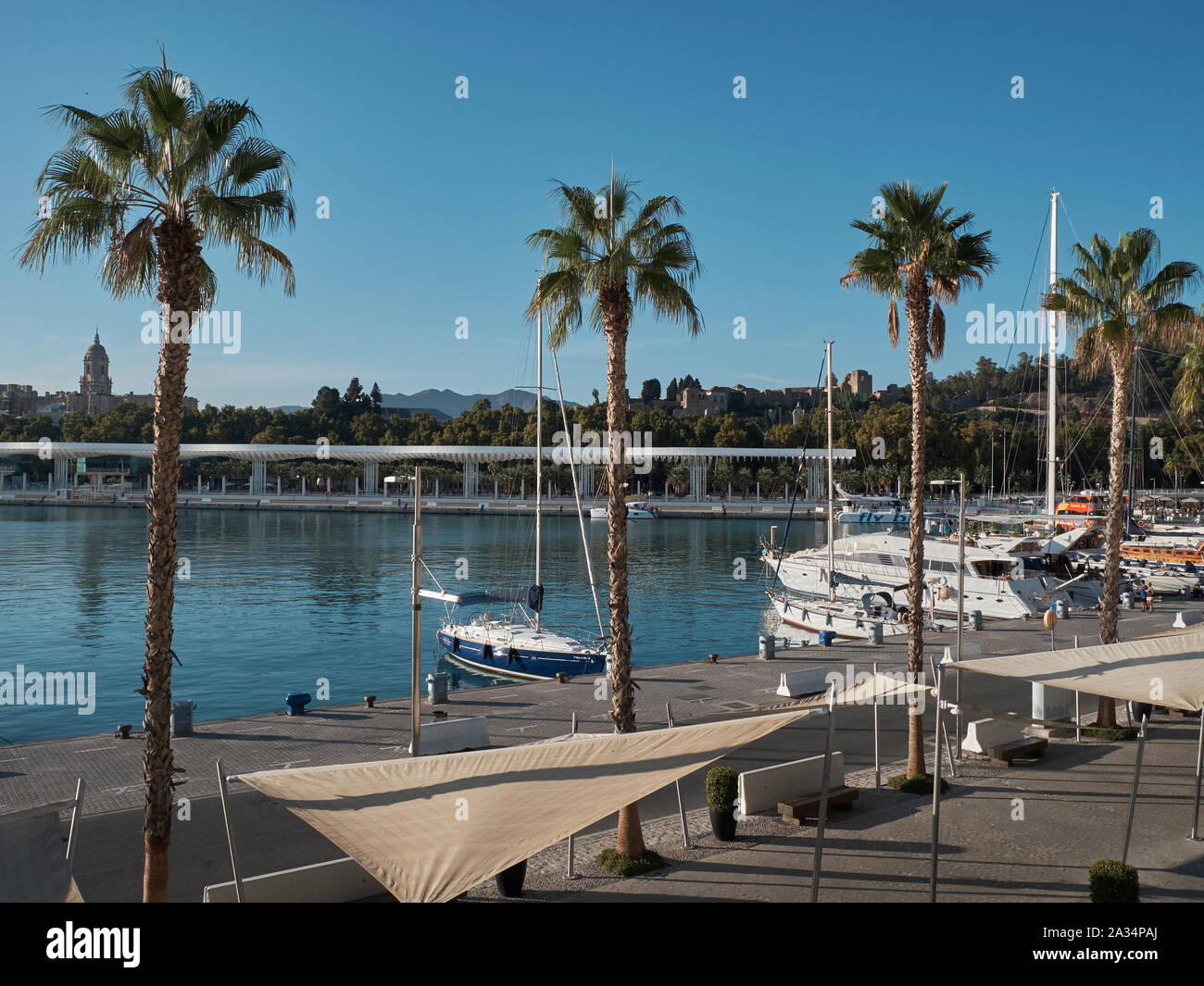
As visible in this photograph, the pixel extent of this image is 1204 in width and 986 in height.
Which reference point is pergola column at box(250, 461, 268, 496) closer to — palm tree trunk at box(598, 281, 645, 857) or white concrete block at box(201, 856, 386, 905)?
palm tree trunk at box(598, 281, 645, 857)

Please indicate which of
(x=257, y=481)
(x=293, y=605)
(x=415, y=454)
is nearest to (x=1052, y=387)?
(x=293, y=605)

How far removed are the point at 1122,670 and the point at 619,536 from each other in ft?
23.3

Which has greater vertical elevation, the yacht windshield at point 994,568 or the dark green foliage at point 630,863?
the yacht windshield at point 994,568

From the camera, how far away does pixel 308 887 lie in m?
10.2

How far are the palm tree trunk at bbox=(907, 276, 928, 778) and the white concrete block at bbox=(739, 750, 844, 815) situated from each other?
1.82 m

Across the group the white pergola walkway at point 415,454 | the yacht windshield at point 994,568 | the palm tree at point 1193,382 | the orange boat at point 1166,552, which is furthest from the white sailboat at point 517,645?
the white pergola walkway at point 415,454

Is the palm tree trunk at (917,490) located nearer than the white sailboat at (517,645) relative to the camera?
Yes

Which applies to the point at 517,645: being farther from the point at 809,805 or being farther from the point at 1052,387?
the point at 1052,387

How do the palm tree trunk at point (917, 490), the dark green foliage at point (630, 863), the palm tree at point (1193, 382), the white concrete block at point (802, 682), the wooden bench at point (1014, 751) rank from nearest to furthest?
the dark green foliage at point (630, 863), the palm tree trunk at point (917, 490), the wooden bench at point (1014, 751), the white concrete block at point (802, 682), the palm tree at point (1193, 382)

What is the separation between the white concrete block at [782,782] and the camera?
1403cm

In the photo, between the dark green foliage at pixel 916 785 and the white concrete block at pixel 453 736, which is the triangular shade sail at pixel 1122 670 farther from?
the white concrete block at pixel 453 736

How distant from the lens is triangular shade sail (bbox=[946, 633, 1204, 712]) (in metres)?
11.6

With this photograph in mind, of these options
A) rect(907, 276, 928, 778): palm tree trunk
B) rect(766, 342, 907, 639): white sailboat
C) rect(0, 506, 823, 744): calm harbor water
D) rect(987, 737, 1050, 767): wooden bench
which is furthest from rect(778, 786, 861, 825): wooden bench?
rect(766, 342, 907, 639): white sailboat

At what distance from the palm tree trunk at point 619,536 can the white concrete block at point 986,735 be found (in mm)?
7618
